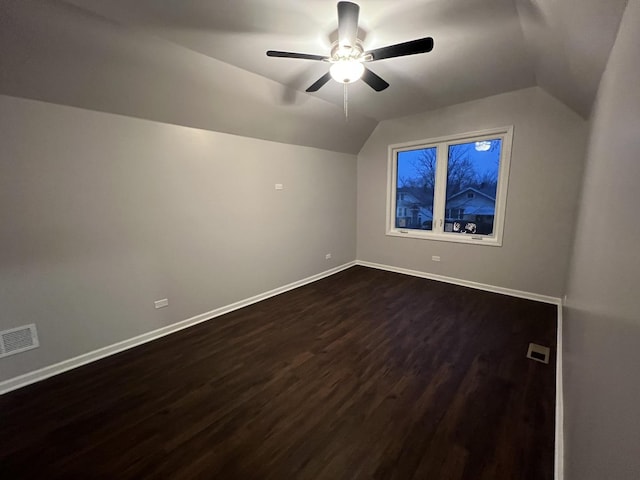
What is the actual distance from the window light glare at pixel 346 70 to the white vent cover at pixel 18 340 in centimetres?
315

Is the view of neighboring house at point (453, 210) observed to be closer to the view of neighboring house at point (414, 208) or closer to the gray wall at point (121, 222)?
the view of neighboring house at point (414, 208)

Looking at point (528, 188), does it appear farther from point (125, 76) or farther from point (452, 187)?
point (125, 76)

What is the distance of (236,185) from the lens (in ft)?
10.8

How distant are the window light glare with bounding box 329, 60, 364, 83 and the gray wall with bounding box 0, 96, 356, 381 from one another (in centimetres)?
167

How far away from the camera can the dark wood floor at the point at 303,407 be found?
57.6 inches

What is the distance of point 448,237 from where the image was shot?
4156 mm

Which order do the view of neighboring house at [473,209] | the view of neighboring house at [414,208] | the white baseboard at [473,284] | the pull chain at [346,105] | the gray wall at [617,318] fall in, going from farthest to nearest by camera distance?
the view of neighboring house at [414,208] → the view of neighboring house at [473,209] → the white baseboard at [473,284] → the pull chain at [346,105] → the gray wall at [617,318]

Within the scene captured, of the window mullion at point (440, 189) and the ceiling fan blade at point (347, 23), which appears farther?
the window mullion at point (440, 189)

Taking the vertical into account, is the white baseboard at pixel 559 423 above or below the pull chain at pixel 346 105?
below

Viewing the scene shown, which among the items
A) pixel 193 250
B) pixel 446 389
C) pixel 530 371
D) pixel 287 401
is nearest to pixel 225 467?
pixel 287 401

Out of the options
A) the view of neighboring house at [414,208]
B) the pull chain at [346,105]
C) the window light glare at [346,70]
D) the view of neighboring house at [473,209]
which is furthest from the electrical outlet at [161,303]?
the view of neighboring house at [473,209]

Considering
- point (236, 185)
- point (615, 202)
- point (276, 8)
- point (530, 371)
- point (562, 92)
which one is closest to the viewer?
point (615, 202)

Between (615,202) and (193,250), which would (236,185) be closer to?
(193,250)

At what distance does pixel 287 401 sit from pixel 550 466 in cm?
156
